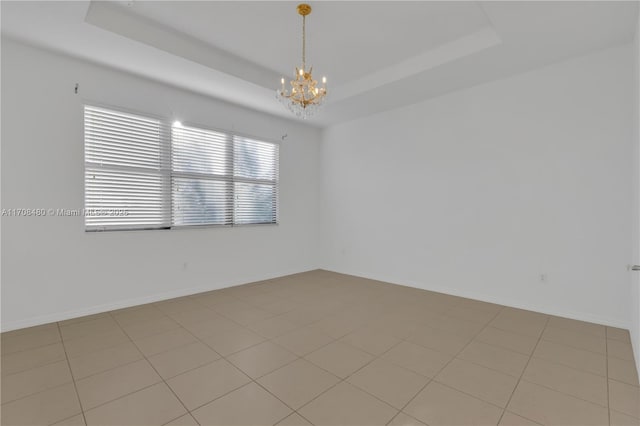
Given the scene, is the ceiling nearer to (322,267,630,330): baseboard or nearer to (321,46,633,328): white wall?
(321,46,633,328): white wall

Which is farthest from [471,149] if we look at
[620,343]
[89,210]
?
[89,210]

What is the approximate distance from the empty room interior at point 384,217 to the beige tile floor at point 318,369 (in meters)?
0.02

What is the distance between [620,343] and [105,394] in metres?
4.25

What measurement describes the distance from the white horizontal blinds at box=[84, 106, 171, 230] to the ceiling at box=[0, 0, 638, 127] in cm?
66

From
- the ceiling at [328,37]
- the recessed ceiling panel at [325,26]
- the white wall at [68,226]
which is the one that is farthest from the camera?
the white wall at [68,226]

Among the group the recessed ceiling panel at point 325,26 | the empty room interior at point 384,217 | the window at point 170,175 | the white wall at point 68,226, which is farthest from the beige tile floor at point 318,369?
the recessed ceiling panel at point 325,26

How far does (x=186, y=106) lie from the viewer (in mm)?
4285

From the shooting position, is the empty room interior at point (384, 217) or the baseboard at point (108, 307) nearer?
the empty room interior at point (384, 217)

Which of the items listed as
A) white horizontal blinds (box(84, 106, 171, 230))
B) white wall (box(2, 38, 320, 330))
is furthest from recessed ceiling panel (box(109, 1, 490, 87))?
white horizontal blinds (box(84, 106, 171, 230))

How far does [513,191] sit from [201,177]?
4.28 m

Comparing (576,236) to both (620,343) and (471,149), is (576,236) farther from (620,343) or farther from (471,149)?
(471,149)

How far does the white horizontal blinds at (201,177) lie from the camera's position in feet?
14.0

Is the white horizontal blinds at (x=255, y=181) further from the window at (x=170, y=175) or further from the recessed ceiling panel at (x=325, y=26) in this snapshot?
the recessed ceiling panel at (x=325, y=26)

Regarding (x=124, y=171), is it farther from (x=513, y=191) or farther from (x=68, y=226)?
(x=513, y=191)
